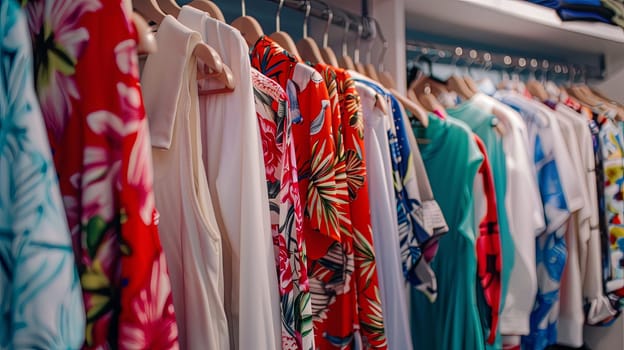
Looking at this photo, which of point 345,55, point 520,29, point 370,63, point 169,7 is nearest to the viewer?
point 169,7

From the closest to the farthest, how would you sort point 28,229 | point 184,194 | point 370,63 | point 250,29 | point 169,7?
point 28,229 < point 184,194 < point 169,7 < point 250,29 < point 370,63

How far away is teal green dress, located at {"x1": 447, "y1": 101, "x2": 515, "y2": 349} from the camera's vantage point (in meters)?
1.17

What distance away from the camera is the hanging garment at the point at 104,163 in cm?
48

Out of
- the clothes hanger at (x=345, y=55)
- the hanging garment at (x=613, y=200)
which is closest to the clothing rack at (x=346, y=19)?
the clothes hanger at (x=345, y=55)

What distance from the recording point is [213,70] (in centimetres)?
70

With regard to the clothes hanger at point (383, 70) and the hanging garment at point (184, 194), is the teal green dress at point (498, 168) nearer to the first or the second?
the clothes hanger at point (383, 70)

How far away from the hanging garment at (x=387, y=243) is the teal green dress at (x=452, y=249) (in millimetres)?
165

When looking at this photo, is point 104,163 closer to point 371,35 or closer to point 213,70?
point 213,70

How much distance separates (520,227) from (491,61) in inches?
23.5

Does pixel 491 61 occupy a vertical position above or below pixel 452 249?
above

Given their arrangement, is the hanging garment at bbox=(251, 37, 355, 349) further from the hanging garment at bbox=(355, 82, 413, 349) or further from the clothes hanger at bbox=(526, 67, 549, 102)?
Result: the clothes hanger at bbox=(526, 67, 549, 102)

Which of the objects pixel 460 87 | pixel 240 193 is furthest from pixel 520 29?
pixel 240 193

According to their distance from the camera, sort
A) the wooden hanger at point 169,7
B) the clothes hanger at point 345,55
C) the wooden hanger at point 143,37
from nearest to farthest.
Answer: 1. the wooden hanger at point 143,37
2. the wooden hanger at point 169,7
3. the clothes hanger at point 345,55

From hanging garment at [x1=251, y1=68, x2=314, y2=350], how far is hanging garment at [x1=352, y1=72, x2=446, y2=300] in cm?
27
